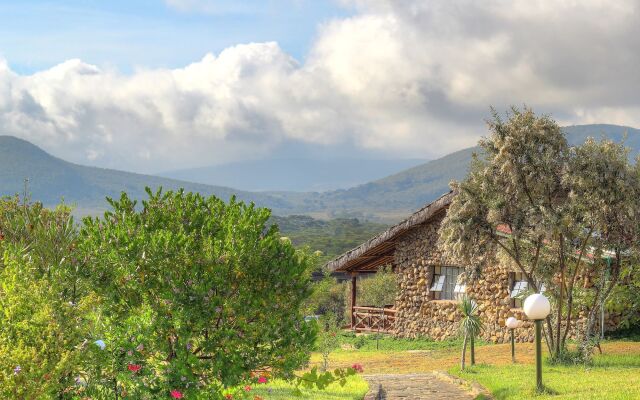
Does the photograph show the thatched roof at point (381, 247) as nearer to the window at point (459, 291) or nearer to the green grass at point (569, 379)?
the window at point (459, 291)

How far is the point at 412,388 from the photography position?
1551 cm

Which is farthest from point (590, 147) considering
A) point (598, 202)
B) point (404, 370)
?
point (404, 370)

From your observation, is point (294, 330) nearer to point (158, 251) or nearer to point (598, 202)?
point (158, 251)

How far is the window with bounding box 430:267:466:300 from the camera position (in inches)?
1109

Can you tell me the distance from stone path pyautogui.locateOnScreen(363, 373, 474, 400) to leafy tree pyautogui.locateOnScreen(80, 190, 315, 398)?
213 inches

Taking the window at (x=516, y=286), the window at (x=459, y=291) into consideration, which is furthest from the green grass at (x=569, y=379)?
the window at (x=459, y=291)

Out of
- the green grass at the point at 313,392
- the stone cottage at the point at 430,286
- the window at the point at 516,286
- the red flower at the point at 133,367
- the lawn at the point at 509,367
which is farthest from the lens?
the stone cottage at the point at 430,286

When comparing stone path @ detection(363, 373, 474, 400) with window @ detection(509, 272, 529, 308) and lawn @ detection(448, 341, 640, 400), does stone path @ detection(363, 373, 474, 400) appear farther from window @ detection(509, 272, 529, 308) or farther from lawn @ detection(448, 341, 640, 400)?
window @ detection(509, 272, 529, 308)

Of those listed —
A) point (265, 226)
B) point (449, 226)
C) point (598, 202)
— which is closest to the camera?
point (265, 226)

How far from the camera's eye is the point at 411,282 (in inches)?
1153

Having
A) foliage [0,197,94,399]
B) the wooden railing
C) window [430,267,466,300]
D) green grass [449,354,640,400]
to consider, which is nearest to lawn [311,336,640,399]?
green grass [449,354,640,400]

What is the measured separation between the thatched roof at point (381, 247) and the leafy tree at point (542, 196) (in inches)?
299

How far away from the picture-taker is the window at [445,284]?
2816 cm

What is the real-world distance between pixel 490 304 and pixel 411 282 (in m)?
4.01
